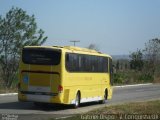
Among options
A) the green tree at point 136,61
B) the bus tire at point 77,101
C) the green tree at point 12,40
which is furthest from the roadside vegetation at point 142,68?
the bus tire at point 77,101

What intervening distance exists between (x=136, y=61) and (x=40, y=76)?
169 ft

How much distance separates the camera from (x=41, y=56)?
2248 centimetres

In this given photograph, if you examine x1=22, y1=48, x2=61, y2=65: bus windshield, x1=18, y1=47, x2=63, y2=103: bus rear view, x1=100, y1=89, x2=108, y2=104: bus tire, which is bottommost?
x1=100, y1=89, x2=108, y2=104: bus tire

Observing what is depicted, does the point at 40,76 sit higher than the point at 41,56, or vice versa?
the point at 41,56

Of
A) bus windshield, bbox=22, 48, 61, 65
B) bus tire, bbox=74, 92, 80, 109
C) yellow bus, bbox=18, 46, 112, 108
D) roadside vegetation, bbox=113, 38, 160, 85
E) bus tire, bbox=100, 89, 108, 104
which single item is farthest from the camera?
roadside vegetation, bbox=113, 38, 160, 85

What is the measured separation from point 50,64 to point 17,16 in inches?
744

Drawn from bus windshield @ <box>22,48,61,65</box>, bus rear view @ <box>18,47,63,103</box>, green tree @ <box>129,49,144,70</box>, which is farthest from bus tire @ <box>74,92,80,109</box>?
green tree @ <box>129,49,144,70</box>

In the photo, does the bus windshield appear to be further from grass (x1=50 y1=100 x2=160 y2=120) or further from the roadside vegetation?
the roadside vegetation

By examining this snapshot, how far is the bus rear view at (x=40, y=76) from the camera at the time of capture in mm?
22078

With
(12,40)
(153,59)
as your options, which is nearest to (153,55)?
(153,59)

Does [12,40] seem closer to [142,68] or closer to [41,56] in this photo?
Result: [41,56]

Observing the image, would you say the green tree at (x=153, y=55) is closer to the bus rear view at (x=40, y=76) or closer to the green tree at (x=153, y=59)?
the green tree at (x=153, y=59)

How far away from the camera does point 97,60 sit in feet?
87.7

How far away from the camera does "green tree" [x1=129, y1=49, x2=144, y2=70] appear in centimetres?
7118
